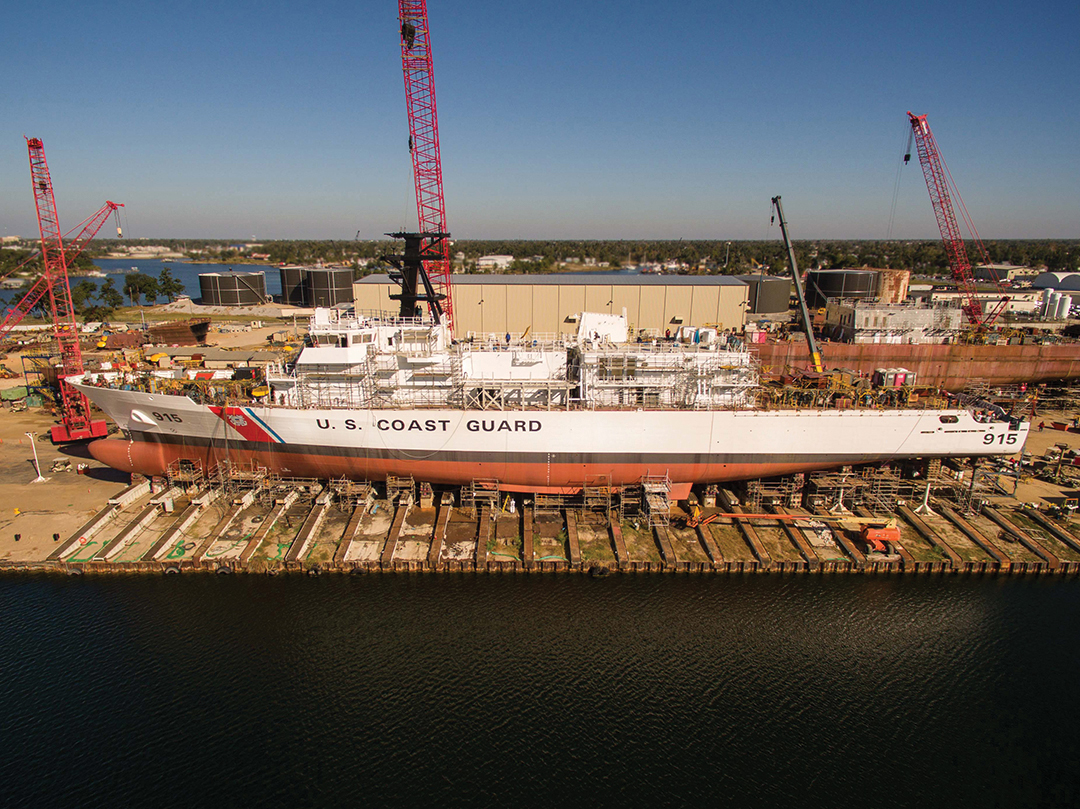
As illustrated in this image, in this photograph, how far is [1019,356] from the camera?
38531 millimetres

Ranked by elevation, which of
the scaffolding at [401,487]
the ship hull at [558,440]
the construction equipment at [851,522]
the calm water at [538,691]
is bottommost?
the calm water at [538,691]

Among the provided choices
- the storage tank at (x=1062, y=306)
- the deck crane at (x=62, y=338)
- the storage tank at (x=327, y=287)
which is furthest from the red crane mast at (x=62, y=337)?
the storage tank at (x=1062, y=306)

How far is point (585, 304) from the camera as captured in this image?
4325 centimetres

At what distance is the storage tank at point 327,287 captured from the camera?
75.3 meters

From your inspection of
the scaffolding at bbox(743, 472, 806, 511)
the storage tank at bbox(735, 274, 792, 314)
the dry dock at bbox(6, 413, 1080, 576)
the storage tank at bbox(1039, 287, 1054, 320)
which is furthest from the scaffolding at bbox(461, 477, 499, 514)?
the storage tank at bbox(1039, 287, 1054, 320)

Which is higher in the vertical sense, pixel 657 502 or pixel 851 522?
pixel 657 502

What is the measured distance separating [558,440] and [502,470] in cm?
270

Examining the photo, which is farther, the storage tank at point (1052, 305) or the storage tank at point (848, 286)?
the storage tank at point (848, 286)

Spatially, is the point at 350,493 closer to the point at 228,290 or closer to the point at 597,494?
the point at 597,494

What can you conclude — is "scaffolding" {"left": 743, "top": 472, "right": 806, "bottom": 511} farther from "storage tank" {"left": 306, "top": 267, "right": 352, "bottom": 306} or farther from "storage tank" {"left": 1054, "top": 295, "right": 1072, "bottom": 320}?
"storage tank" {"left": 306, "top": 267, "right": 352, "bottom": 306}

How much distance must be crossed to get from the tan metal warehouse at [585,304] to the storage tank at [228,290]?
4661 centimetres

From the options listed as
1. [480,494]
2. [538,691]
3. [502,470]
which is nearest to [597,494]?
[502,470]

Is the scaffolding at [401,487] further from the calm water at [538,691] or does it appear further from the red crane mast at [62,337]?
the red crane mast at [62,337]

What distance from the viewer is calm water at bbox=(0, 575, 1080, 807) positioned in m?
12.0
